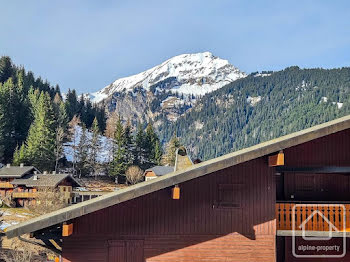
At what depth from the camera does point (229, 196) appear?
12.6 meters

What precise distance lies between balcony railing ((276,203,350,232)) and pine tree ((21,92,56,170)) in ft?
243

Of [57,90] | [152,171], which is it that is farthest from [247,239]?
[57,90]

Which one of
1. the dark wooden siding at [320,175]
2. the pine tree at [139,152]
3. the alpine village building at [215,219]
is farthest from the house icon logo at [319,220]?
the pine tree at [139,152]

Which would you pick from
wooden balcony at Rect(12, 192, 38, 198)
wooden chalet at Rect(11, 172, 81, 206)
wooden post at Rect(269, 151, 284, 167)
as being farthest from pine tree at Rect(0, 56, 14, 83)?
wooden post at Rect(269, 151, 284, 167)

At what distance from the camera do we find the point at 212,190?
12.5m

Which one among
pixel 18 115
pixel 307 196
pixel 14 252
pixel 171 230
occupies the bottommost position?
pixel 14 252

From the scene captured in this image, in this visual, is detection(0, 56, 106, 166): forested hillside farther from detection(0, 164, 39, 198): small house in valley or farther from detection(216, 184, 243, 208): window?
detection(216, 184, 243, 208): window

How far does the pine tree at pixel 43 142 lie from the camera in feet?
258

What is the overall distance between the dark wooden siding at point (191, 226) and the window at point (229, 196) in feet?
0.23

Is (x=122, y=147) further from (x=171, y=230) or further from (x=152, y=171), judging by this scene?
(x=171, y=230)

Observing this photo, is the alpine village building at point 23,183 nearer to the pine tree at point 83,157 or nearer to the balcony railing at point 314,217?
the pine tree at point 83,157

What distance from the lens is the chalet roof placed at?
1055 centimetres

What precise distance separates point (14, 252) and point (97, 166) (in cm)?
6141

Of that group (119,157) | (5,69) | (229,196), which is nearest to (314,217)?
(229,196)
